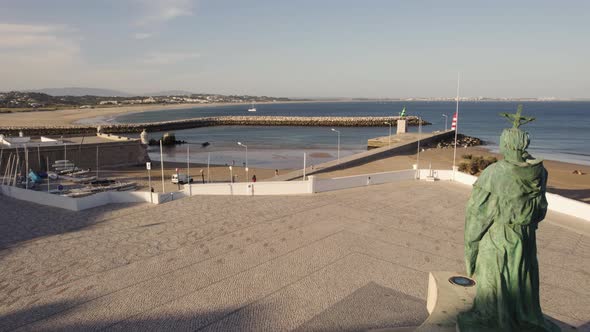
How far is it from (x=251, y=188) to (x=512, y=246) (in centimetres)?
1577

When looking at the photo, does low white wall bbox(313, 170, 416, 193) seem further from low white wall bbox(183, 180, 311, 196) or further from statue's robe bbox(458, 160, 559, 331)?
statue's robe bbox(458, 160, 559, 331)

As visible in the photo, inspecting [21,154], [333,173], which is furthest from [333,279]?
[21,154]

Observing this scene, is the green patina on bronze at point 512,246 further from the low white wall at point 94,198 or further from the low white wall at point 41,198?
the low white wall at point 41,198

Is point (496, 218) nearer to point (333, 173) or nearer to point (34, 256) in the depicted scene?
point (34, 256)

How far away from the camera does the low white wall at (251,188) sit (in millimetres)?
20312

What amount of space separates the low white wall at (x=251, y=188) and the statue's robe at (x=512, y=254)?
15008 mm

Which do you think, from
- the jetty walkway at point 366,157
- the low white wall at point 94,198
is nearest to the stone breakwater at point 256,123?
the jetty walkway at point 366,157

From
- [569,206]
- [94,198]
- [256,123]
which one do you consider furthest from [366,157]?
[256,123]

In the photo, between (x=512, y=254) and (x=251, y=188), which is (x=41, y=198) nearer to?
(x=251, y=188)

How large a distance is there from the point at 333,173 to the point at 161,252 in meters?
18.2

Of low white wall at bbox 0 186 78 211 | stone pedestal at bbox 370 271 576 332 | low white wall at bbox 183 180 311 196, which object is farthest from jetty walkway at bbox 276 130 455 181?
stone pedestal at bbox 370 271 576 332

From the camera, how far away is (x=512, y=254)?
5785mm

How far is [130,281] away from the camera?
1102 cm

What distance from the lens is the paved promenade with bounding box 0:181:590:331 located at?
923cm
